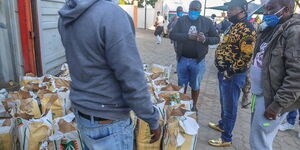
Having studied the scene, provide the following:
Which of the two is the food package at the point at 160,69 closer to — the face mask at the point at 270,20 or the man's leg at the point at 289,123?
the man's leg at the point at 289,123

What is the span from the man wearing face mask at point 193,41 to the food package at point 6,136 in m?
2.52

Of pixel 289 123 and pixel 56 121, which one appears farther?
pixel 289 123

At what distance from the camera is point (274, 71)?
1.86 m

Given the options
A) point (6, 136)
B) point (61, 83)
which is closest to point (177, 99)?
point (61, 83)

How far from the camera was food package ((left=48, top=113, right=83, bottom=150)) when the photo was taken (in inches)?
86.6

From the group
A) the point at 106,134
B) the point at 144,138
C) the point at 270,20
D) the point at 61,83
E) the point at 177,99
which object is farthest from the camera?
the point at 61,83

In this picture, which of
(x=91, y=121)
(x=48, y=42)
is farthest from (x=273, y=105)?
(x=48, y=42)

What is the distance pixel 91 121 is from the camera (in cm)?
139

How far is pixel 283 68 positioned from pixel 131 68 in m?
1.25

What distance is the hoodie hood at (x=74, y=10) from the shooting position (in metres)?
1.24

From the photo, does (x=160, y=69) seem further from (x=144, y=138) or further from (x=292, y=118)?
(x=292, y=118)

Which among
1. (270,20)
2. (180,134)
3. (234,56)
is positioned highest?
(270,20)

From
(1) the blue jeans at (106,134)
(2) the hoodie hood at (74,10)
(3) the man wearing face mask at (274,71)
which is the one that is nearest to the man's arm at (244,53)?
(3) the man wearing face mask at (274,71)

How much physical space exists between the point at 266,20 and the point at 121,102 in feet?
4.74
